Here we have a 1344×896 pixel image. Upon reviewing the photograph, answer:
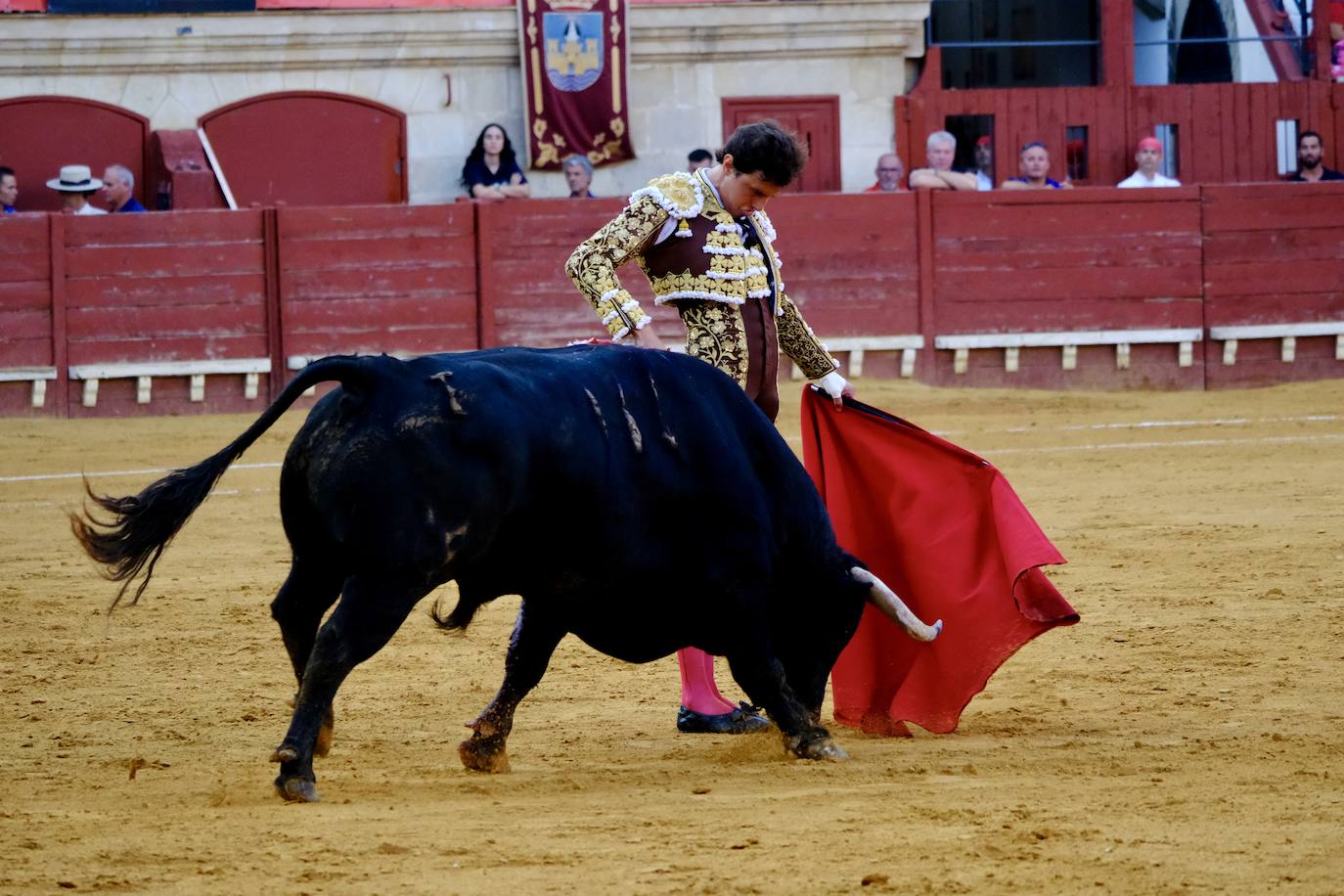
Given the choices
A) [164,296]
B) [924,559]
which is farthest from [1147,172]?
[924,559]

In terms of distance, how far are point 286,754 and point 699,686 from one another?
109 cm

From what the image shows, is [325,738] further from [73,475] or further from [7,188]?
[7,188]

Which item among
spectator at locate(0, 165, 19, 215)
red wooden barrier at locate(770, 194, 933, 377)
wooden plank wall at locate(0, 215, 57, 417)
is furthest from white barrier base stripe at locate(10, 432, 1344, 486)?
spectator at locate(0, 165, 19, 215)

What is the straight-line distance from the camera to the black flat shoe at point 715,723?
3703 millimetres

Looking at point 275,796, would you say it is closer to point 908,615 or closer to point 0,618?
point 908,615

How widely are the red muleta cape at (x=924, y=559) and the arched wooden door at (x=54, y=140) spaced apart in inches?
328

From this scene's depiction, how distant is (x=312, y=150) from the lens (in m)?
11.6

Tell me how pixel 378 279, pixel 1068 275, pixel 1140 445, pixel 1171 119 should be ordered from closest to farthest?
pixel 1140 445 → pixel 378 279 → pixel 1068 275 → pixel 1171 119

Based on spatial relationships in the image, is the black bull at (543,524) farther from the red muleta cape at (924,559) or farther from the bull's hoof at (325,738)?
the red muleta cape at (924,559)

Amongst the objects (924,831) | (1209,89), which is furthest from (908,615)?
(1209,89)

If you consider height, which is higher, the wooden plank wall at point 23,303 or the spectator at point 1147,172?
the spectator at point 1147,172

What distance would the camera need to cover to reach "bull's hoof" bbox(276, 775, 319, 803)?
2904 millimetres

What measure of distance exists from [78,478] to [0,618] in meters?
3.15

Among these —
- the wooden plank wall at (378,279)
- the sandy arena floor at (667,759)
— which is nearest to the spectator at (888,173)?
the wooden plank wall at (378,279)
